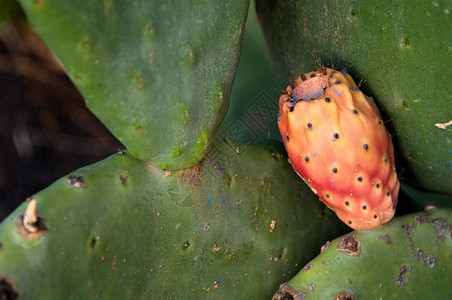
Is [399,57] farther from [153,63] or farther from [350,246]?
[153,63]

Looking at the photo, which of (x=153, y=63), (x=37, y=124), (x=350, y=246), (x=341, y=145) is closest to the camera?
(x=153, y=63)

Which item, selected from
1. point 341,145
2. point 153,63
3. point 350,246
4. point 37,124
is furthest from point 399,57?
point 37,124

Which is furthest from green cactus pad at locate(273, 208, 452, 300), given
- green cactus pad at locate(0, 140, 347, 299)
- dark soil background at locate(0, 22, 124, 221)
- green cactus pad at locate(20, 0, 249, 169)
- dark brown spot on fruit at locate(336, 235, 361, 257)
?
dark soil background at locate(0, 22, 124, 221)

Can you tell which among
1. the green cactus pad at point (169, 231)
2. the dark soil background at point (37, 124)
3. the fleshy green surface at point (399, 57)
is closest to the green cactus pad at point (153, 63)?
the green cactus pad at point (169, 231)

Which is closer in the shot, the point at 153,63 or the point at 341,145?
the point at 153,63

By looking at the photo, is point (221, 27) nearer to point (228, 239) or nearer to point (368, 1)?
point (368, 1)

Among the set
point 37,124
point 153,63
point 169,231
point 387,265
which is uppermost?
point 153,63

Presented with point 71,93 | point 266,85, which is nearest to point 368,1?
point 266,85

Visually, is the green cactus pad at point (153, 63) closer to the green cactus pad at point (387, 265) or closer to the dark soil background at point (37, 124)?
the green cactus pad at point (387, 265)
